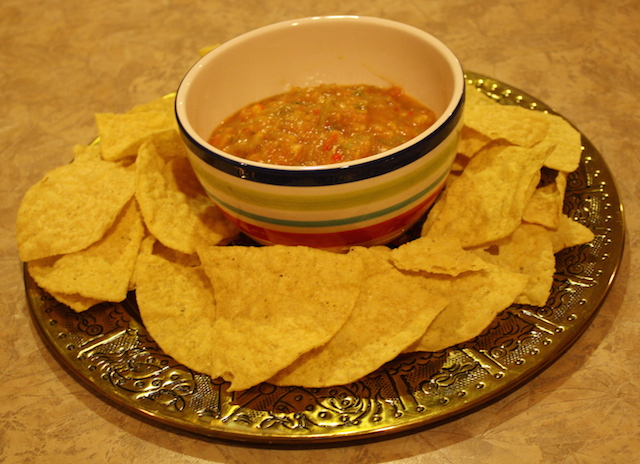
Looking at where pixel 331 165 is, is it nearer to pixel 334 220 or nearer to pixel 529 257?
pixel 334 220

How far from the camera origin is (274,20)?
3455mm

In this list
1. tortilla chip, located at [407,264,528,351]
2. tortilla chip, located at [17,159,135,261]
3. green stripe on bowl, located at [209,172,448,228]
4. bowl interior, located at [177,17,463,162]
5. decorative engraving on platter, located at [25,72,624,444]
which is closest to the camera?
decorative engraving on platter, located at [25,72,624,444]

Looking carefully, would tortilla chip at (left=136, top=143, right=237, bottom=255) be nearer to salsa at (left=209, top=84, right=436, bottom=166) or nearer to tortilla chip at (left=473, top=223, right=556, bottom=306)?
salsa at (left=209, top=84, right=436, bottom=166)

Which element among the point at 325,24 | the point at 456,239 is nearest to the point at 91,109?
the point at 325,24

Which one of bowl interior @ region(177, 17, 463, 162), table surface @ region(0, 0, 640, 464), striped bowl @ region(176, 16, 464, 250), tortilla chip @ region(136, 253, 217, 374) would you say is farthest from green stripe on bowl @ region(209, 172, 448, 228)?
table surface @ region(0, 0, 640, 464)

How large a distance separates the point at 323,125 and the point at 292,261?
44cm

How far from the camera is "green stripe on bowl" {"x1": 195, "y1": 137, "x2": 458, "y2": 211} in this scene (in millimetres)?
1514

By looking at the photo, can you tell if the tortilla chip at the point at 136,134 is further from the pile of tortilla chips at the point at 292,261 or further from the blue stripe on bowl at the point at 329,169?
the blue stripe on bowl at the point at 329,169

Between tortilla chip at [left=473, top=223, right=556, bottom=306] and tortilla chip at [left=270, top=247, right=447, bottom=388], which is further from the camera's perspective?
tortilla chip at [left=473, top=223, right=556, bottom=306]

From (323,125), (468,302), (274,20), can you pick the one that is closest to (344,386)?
(468,302)

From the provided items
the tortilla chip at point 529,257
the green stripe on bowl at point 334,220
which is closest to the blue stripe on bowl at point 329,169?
the green stripe on bowl at point 334,220

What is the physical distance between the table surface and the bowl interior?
831 millimetres

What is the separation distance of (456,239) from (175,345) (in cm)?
79

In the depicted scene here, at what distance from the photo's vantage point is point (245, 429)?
1.36 metres
